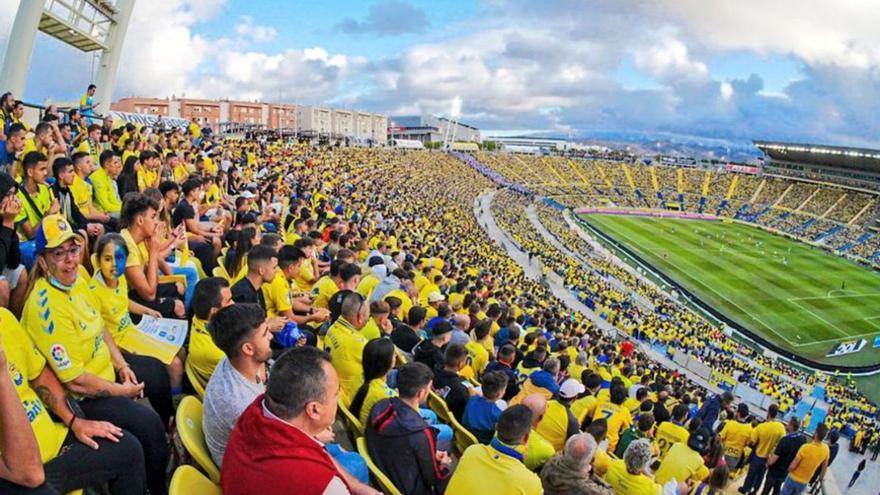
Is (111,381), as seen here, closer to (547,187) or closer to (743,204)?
(547,187)

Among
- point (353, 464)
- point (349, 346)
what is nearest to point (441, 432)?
point (349, 346)

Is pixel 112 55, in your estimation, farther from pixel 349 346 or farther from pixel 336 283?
pixel 349 346

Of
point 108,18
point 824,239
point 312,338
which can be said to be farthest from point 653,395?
point 824,239

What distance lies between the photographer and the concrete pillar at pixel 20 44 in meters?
13.2

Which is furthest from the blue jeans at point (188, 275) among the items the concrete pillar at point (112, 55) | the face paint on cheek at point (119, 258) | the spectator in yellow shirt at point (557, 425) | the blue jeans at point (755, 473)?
the concrete pillar at point (112, 55)

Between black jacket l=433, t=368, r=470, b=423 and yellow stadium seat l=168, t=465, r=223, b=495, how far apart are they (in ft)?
9.89

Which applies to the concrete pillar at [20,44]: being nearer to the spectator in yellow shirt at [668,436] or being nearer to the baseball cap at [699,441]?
the spectator in yellow shirt at [668,436]

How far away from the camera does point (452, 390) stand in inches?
214

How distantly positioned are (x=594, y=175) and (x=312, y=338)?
83.3 meters

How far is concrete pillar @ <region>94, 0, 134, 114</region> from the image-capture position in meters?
17.7

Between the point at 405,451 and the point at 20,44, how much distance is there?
15427 mm

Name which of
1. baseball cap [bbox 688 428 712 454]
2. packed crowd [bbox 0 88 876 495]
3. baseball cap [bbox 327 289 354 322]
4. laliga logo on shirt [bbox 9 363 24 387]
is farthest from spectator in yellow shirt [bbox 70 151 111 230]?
baseball cap [bbox 688 428 712 454]

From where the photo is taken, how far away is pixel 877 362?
28.0m

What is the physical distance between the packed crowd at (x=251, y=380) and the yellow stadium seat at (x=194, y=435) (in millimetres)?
13
